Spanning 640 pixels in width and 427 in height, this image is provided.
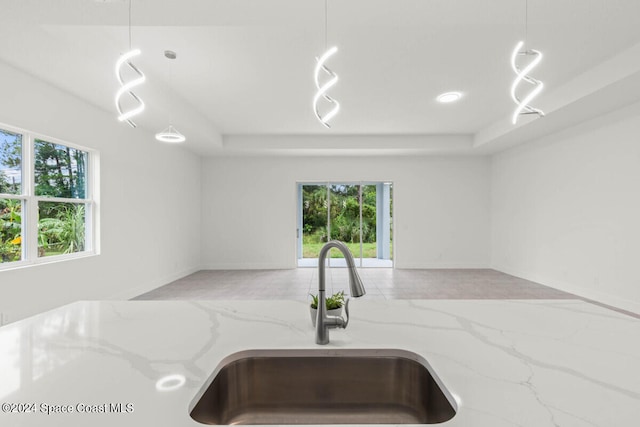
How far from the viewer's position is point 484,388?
73 centimetres

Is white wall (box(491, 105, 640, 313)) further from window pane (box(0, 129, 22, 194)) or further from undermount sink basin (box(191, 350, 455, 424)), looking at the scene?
window pane (box(0, 129, 22, 194))

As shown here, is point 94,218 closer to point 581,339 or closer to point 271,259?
point 271,259

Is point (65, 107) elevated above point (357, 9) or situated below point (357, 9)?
below

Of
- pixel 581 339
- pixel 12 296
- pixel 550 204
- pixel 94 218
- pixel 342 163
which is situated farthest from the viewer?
pixel 342 163

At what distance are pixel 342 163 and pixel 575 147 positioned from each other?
4.05 meters

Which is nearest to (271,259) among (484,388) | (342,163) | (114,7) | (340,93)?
(342,163)

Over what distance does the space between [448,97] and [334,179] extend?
315 cm

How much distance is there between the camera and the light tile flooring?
462 centimetres

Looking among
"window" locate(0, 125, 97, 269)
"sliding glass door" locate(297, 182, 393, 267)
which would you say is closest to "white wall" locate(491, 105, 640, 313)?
"sliding glass door" locate(297, 182, 393, 267)

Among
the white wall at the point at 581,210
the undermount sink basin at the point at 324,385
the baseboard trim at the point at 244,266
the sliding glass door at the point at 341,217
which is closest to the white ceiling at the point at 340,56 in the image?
the white wall at the point at 581,210

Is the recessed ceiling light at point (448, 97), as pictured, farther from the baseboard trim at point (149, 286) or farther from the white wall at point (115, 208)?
the baseboard trim at point (149, 286)

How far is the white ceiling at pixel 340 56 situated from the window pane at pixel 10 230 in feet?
4.32

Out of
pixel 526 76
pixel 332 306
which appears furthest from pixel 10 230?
pixel 526 76

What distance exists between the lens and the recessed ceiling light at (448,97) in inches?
164
